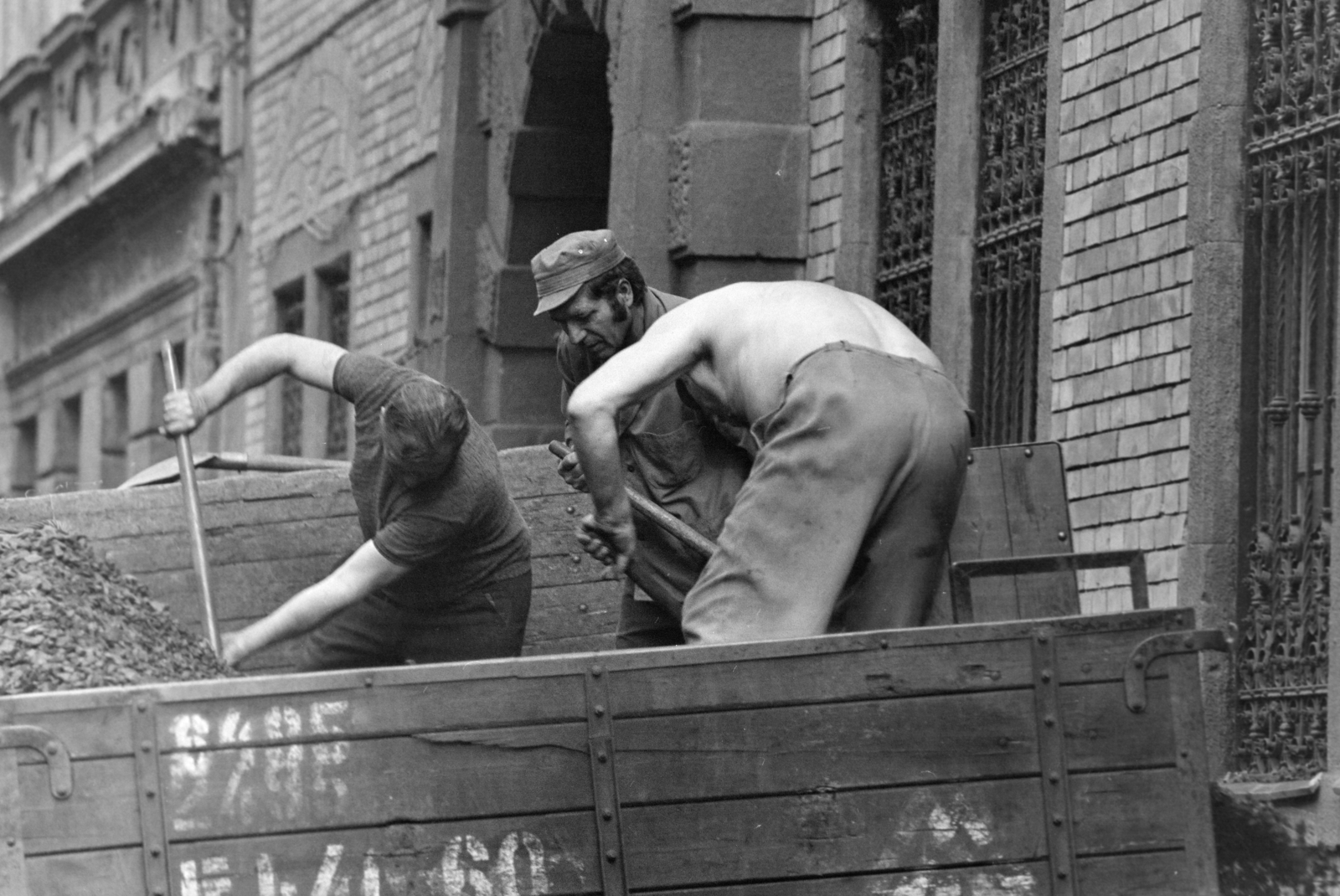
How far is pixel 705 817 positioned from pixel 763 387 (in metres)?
1.43

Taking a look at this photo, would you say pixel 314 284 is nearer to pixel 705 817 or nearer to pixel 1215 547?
pixel 1215 547

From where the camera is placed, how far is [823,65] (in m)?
13.5

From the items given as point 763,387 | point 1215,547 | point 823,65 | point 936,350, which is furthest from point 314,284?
point 763,387

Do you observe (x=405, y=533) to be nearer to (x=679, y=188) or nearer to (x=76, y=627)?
(x=76, y=627)

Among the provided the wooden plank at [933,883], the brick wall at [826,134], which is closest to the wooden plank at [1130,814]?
the wooden plank at [933,883]

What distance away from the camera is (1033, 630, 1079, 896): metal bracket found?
5.01 meters

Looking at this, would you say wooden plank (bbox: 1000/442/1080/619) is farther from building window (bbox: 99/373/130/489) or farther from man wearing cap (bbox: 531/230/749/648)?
building window (bbox: 99/373/130/489)

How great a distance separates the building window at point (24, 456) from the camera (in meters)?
31.1

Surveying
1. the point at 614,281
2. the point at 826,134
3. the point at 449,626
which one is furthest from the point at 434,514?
the point at 826,134

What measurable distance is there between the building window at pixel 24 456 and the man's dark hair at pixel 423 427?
937 inches

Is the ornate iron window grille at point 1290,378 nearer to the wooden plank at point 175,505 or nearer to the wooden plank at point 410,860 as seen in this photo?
the wooden plank at point 175,505

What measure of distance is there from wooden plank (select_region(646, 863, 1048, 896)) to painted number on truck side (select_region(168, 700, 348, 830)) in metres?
0.73

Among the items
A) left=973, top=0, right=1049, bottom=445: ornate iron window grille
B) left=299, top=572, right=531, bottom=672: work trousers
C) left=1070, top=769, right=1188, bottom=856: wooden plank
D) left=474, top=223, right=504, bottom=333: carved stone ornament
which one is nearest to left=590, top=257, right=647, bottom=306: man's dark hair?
left=299, top=572, right=531, bottom=672: work trousers

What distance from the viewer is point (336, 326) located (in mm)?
20125
